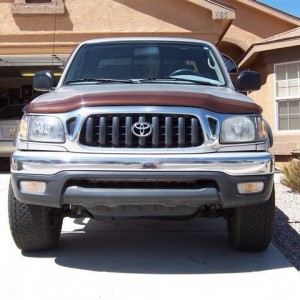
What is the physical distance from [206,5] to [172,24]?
913 mm

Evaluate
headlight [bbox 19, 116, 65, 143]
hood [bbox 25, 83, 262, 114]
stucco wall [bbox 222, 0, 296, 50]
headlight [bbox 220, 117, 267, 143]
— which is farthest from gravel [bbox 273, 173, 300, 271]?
stucco wall [bbox 222, 0, 296, 50]

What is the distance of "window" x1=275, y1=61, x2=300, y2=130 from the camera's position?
12.0 meters

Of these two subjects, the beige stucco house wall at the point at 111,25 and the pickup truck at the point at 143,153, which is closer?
the pickup truck at the point at 143,153

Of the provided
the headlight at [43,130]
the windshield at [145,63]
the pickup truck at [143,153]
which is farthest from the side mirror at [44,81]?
the headlight at [43,130]

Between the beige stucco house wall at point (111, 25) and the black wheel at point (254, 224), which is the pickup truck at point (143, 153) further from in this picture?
the beige stucco house wall at point (111, 25)

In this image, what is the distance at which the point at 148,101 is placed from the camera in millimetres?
3955

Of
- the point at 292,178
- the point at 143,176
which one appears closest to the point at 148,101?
the point at 143,176

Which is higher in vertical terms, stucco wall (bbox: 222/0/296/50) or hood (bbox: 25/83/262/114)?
stucco wall (bbox: 222/0/296/50)

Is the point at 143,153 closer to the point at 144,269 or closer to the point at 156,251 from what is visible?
the point at 144,269

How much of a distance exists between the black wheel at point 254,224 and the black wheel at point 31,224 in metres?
1.57

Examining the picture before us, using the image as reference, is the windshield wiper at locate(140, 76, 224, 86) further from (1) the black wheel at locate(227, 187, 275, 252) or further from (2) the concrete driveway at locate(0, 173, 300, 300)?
(2) the concrete driveway at locate(0, 173, 300, 300)

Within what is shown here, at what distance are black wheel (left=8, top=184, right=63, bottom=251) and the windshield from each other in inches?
51.8

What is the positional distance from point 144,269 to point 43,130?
55.5 inches

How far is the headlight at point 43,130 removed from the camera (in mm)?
3981
